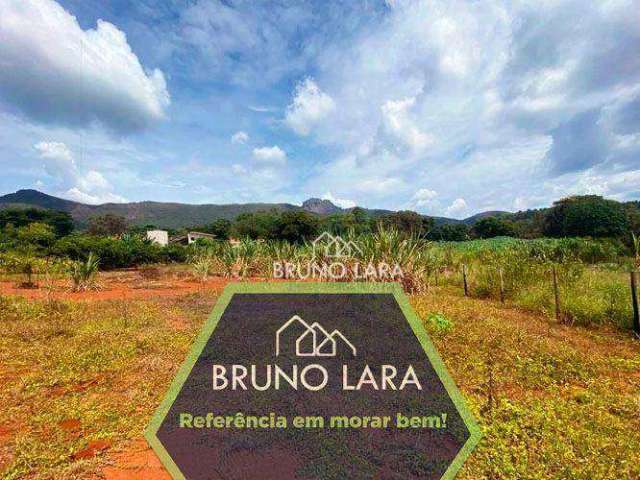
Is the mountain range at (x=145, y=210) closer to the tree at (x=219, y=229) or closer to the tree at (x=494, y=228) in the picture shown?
the tree at (x=219, y=229)

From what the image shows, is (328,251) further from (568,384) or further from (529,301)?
(568,384)

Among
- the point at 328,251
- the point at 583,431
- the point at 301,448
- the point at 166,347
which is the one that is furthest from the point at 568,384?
the point at 328,251

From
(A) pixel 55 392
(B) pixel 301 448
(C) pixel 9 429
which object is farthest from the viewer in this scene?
(A) pixel 55 392

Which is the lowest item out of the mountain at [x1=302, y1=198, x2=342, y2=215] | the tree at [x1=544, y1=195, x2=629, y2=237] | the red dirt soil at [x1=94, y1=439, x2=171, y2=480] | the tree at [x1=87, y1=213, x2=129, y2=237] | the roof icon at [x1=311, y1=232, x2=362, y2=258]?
the red dirt soil at [x1=94, y1=439, x2=171, y2=480]

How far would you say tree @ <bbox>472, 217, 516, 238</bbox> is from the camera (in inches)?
2100

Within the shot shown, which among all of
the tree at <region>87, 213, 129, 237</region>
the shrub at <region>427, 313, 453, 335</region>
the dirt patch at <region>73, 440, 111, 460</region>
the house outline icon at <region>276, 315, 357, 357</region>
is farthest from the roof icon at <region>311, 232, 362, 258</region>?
the tree at <region>87, 213, 129, 237</region>

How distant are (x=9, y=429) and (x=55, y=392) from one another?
0.80 meters

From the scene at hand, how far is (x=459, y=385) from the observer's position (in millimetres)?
3781

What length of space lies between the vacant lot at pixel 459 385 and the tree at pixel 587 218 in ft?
144

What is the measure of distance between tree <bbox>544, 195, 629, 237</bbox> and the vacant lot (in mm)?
43764

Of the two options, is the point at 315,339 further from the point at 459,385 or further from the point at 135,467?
the point at 459,385

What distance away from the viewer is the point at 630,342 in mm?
5383

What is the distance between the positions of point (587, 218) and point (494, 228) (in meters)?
12.8

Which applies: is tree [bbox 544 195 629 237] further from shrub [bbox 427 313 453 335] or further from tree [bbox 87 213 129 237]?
tree [bbox 87 213 129 237]
